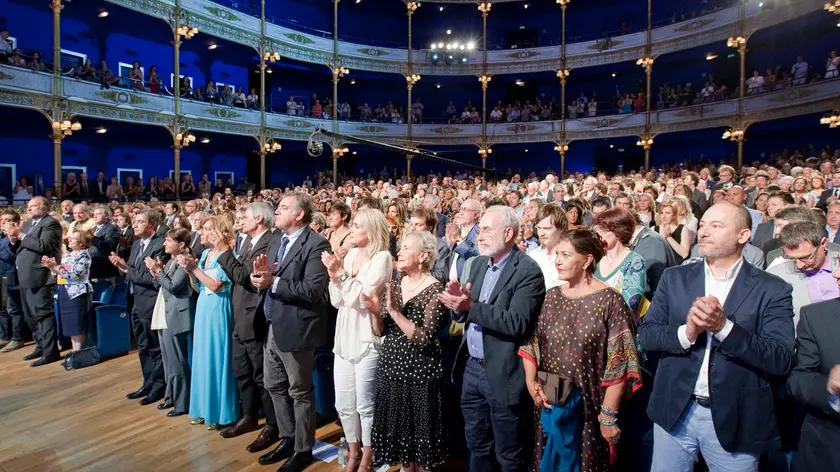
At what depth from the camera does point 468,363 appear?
3092 millimetres

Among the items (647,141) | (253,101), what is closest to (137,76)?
(253,101)

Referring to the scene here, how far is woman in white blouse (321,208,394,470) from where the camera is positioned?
3387mm

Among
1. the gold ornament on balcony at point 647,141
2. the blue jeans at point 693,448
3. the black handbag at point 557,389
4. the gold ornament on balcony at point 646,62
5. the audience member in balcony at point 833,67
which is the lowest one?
the blue jeans at point 693,448

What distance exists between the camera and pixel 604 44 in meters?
21.5

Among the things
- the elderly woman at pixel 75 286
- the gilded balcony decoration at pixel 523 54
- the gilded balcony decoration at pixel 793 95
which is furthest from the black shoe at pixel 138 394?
the gilded balcony decoration at pixel 523 54

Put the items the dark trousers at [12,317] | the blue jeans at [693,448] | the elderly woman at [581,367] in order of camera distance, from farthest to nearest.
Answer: the dark trousers at [12,317], the elderly woman at [581,367], the blue jeans at [693,448]

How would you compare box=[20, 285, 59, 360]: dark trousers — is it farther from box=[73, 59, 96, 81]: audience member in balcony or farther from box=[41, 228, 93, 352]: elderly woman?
box=[73, 59, 96, 81]: audience member in balcony

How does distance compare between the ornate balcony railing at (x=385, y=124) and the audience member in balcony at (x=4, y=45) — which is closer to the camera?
the audience member in balcony at (x=4, y=45)

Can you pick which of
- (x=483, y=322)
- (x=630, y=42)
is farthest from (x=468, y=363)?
(x=630, y=42)

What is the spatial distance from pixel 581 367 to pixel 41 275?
20.9ft

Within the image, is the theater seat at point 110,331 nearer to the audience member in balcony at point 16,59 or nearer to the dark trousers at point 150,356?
the dark trousers at point 150,356

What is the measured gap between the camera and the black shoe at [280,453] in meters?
3.88

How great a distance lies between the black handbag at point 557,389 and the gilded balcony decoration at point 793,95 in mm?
17391

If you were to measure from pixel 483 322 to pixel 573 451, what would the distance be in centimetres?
74
